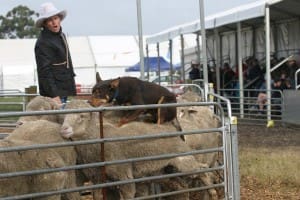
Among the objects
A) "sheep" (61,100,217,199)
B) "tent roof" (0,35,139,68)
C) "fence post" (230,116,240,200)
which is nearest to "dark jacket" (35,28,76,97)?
"sheep" (61,100,217,199)

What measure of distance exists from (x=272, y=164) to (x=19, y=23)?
78370 mm

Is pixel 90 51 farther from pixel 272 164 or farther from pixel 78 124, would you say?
pixel 78 124

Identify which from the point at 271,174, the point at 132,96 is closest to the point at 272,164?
the point at 271,174

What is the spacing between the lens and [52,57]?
6496mm

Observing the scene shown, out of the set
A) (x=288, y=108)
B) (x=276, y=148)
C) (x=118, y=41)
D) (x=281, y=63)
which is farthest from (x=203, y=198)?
(x=118, y=41)

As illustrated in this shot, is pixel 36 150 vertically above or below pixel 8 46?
below

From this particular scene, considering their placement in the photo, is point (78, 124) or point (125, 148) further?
point (125, 148)

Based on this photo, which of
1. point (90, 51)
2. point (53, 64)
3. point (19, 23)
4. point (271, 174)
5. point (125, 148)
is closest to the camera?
point (125, 148)

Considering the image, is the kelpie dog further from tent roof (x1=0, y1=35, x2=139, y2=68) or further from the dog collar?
tent roof (x1=0, y1=35, x2=139, y2=68)

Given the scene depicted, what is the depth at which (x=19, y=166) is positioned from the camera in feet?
16.3

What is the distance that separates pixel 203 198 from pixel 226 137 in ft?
3.60

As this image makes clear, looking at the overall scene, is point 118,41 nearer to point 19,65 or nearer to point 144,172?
point 19,65

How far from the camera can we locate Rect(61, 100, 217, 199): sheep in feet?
17.9

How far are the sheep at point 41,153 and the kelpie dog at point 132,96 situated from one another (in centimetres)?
76
